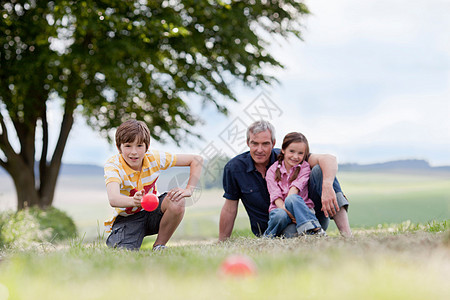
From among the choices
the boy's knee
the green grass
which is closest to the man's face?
the boy's knee

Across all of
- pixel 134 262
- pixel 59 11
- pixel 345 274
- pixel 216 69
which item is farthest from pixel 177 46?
pixel 345 274

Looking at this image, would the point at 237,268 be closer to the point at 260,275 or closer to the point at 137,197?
the point at 260,275

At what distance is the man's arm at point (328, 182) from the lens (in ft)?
14.3

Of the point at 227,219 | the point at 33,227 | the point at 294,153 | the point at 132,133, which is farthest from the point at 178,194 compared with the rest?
the point at 33,227

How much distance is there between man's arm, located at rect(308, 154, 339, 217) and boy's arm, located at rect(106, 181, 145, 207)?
1727mm

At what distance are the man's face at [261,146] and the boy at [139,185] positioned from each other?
593mm

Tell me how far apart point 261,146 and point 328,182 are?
2.70ft

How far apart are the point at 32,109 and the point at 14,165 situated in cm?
150

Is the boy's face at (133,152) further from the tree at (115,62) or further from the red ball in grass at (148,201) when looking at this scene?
the tree at (115,62)

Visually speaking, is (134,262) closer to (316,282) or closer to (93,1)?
(316,282)

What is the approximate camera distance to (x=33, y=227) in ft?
28.8

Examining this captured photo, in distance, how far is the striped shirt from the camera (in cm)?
432

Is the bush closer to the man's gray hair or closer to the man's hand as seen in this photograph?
the man's gray hair

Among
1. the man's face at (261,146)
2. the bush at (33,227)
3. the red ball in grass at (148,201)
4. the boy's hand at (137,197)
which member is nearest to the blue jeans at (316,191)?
the man's face at (261,146)
